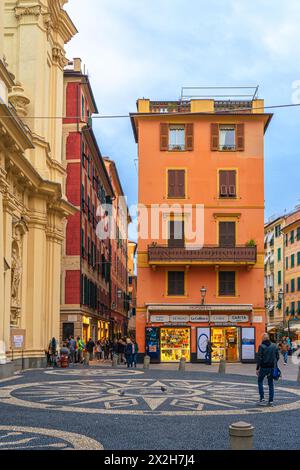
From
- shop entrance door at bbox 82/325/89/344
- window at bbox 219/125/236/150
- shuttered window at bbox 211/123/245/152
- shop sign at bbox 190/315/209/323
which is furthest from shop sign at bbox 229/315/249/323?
shop entrance door at bbox 82/325/89/344

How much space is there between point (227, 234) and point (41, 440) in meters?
33.5

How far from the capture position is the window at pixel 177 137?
4472cm

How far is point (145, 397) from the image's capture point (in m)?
18.2

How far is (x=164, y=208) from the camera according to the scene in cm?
4356

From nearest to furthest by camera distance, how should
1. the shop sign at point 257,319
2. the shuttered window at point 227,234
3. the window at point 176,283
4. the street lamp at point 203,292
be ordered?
the street lamp at point 203,292, the shop sign at point 257,319, the window at point 176,283, the shuttered window at point 227,234

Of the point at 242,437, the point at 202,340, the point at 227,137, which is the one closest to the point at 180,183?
the point at 227,137

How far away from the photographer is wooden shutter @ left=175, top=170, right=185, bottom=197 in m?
43.9

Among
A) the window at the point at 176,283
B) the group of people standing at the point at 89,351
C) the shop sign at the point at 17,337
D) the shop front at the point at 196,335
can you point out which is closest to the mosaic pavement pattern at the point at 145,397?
the shop sign at the point at 17,337

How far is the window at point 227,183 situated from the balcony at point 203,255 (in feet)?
12.7

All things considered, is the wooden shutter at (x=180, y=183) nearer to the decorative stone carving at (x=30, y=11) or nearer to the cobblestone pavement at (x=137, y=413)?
the decorative stone carving at (x=30, y=11)

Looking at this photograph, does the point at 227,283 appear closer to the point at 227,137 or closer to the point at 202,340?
the point at 202,340

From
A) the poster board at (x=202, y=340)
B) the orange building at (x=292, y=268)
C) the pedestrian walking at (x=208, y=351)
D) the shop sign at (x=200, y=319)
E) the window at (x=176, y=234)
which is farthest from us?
the orange building at (x=292, y=268)

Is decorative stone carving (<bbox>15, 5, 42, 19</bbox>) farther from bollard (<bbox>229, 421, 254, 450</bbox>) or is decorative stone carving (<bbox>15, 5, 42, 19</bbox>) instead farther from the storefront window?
bollard (<bbox>229, 421, 254, 450</bbox>)
